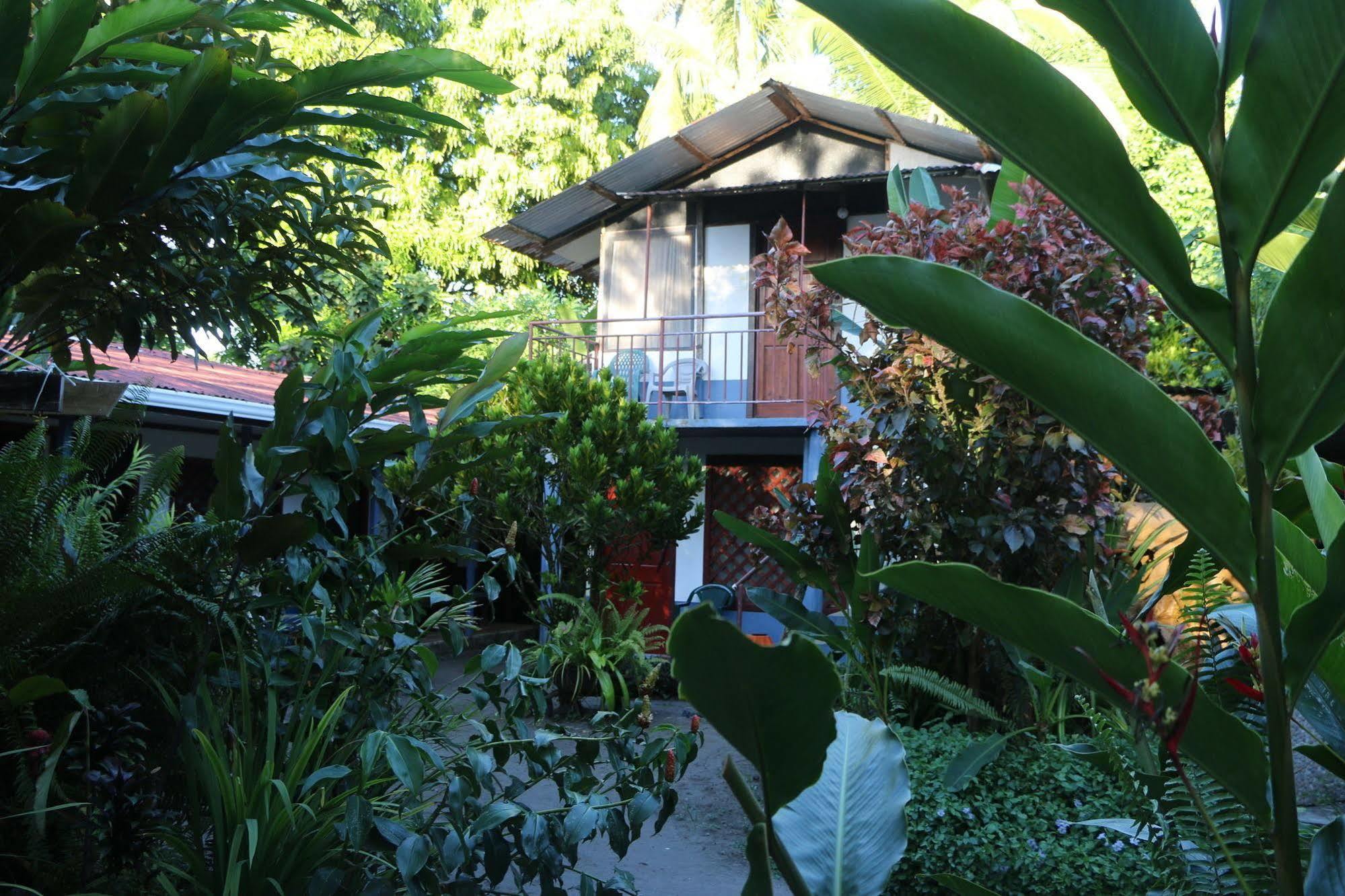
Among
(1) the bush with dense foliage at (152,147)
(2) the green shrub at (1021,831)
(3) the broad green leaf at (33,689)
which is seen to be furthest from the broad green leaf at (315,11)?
(2) the green shrub at (1021,831)

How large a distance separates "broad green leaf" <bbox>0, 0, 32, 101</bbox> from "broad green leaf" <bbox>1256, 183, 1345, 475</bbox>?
7.90ft

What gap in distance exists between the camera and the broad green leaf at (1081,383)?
954 millimetres

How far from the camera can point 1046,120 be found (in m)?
0.98

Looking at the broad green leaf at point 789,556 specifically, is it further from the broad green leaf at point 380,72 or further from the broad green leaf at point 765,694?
the broad green leaf at point 765,694

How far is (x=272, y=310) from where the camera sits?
4453mm

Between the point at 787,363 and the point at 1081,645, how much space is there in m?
13.0

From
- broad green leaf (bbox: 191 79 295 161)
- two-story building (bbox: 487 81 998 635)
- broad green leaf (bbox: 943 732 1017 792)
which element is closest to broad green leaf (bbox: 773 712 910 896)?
broad green leaf (bbox: 191 79 295 161)

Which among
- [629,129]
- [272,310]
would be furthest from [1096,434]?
[629,129]

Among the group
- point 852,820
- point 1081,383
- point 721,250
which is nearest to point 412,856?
point 852,820

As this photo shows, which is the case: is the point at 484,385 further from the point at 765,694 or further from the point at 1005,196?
the point at 1005,196

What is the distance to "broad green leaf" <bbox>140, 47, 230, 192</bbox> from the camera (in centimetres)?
242

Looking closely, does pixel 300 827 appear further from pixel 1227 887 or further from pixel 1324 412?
pixel 1324 412

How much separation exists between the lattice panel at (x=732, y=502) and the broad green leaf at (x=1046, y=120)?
1303 centimetres

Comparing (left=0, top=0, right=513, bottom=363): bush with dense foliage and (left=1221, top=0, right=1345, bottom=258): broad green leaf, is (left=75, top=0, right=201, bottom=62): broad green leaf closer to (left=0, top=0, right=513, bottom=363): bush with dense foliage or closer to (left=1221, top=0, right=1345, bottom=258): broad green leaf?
(left=0, top=0, right=513, bottom=363): bush with dense foliage
